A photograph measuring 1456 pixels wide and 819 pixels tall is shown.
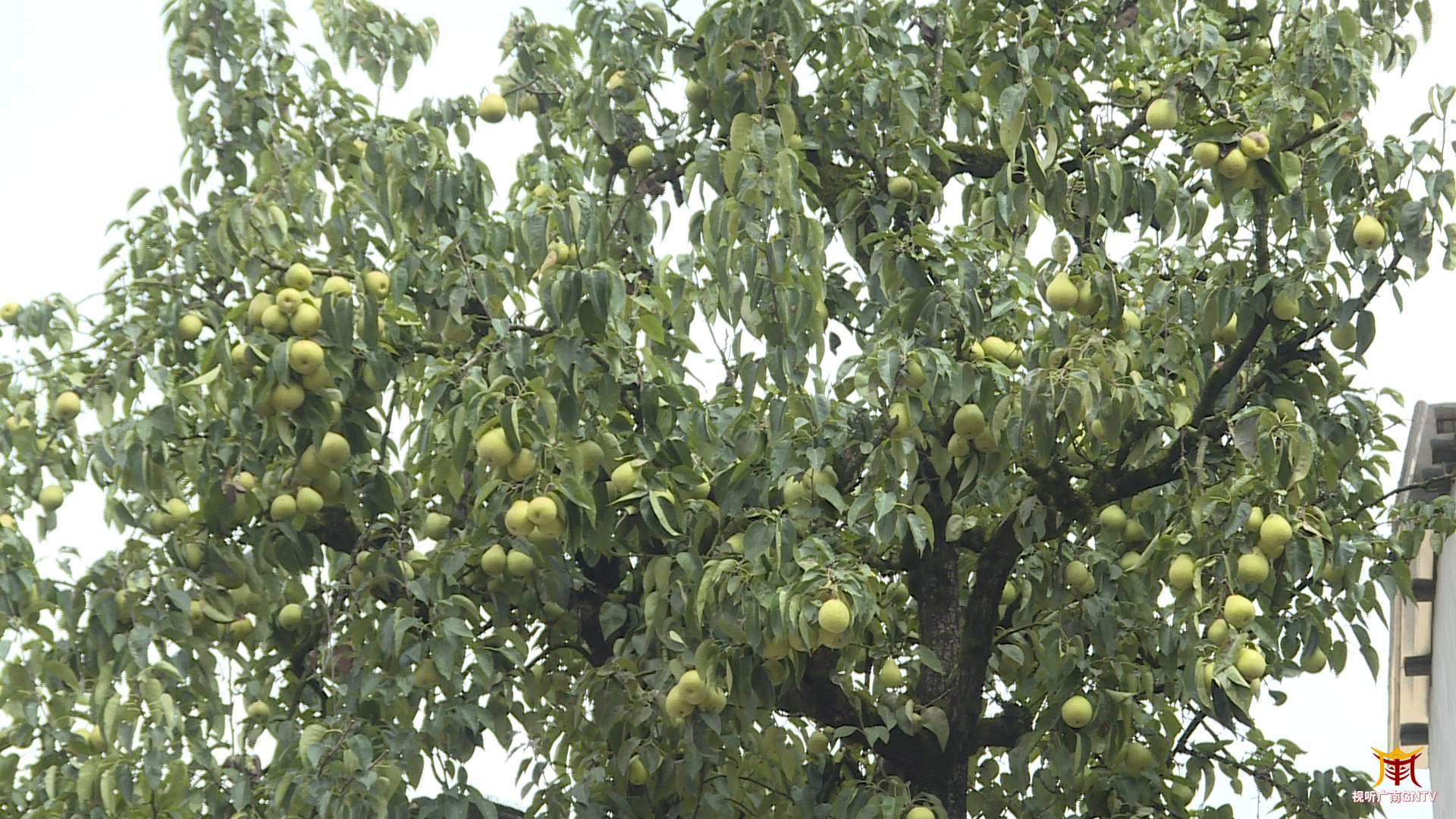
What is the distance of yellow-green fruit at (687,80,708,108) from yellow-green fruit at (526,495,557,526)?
147 centimetres

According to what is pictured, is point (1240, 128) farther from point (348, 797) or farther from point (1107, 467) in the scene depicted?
point (348, 797)

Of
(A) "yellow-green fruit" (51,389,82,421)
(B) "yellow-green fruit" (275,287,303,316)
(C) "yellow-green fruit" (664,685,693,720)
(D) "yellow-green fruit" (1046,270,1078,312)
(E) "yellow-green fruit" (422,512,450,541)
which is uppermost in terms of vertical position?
(D) "yellow-green fruit" (1046,270,1078,312)

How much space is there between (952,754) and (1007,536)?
750 mm

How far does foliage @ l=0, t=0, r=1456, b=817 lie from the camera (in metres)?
4.68

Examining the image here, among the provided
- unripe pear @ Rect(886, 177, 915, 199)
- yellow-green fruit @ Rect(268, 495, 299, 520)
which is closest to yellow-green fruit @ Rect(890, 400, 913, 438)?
unripe pear @ Rect(886, 177, 915, 199)

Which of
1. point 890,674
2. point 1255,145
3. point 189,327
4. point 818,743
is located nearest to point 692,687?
point 890,674

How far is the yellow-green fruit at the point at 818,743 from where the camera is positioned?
20.2 feet

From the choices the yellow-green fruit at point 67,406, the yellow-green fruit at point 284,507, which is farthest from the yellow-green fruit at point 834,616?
the yellow-green fruit at point 67,406

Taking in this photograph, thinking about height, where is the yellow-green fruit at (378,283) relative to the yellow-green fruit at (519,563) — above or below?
above

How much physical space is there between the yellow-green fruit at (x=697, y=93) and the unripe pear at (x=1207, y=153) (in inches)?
59.3

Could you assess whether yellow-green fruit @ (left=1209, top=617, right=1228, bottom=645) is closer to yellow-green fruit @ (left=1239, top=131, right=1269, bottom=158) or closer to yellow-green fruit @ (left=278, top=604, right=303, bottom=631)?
yellow-green fruit @ (left=1239, top=131, right=1269, bottom=158)

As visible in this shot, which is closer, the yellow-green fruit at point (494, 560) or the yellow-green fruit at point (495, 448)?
the yellow-green fruit at point (495, 448)

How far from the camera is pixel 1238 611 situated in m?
4.46

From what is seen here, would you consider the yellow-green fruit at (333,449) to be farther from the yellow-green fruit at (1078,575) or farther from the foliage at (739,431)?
the yellow-green fruit at (1078,575)
